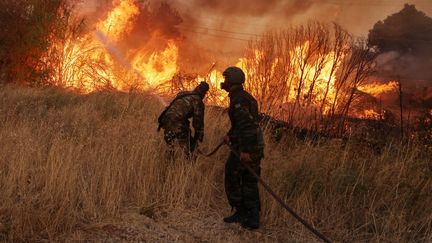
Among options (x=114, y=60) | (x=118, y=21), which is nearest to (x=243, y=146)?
(x=114, y=60)

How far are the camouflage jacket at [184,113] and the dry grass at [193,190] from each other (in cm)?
35

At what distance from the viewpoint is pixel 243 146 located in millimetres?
4355

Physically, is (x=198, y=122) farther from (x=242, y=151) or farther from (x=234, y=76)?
(x=242, y=151)

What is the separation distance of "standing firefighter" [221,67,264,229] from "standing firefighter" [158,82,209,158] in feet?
4.69

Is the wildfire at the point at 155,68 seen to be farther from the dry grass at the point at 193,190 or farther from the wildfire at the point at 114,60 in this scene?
the dry grass at the point at 193,190

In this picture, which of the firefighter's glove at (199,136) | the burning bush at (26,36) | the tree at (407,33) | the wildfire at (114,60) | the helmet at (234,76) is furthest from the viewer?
the tree at (407,33)

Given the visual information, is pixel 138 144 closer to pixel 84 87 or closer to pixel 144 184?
pixel 144 184

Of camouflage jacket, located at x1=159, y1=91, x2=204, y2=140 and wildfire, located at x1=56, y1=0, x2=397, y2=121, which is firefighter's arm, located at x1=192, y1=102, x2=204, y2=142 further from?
wildfire, located at x1=56, y1=0, x2=397, y2=121

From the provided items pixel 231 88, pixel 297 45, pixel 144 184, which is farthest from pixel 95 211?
pixel 297 45

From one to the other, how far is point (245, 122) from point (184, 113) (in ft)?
6.02

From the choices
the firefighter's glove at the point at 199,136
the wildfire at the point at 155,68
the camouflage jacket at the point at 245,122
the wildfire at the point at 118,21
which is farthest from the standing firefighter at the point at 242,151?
the wildfire at the point at 118,21

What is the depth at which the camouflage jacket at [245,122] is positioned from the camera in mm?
4348

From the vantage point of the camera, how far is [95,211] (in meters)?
4.21

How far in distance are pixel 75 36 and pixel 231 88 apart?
1616 centimetres
